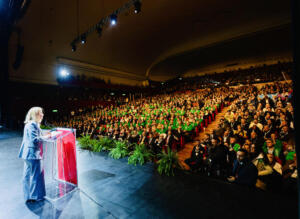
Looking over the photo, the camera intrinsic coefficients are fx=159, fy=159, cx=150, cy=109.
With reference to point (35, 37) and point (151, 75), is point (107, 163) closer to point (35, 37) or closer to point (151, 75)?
point (35, 37)

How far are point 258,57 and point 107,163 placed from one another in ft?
83.2

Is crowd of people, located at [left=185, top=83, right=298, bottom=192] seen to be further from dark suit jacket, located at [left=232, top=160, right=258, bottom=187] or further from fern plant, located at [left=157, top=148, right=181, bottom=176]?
fern plant, located at [left=157, top=148, right=181, bottom=176]

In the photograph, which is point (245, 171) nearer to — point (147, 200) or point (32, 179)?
point (147, 200)

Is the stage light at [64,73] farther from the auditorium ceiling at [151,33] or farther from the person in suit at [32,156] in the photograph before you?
the person in suit at [32,156]

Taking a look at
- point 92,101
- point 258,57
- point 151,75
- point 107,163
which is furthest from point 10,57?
point 258,57

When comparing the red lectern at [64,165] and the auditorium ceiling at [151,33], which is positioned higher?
the auditorium ceiling at [151,33]

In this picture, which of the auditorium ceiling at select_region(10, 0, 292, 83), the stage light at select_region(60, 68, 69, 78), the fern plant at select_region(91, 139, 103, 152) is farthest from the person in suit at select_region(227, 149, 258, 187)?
the stage light at select_region(60, 68, 69, 78)

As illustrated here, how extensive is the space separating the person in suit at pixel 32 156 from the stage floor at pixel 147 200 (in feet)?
0.67

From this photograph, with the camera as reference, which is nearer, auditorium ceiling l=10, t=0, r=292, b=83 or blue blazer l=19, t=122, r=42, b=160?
blue blazer l=19, t=122, r=42, b=160

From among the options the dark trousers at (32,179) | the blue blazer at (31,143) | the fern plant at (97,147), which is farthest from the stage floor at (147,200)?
the fern plant at (97,147)

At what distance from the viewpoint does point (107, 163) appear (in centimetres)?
414

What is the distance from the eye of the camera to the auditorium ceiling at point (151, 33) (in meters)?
12.6

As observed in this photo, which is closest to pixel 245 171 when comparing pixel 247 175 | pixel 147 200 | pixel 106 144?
pixel 247 175

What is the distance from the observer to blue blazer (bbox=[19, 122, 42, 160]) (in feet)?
7.54
